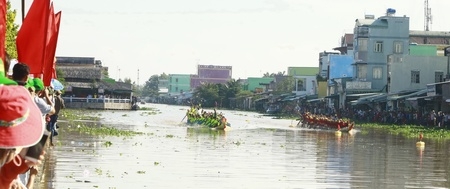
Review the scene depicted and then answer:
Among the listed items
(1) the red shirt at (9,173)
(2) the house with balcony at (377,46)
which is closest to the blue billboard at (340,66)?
(2) the house with balcony at (377,46)

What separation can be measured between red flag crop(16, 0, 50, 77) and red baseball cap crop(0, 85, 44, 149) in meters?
6.02

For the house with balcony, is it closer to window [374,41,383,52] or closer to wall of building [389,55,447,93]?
window [374,41,383,52]

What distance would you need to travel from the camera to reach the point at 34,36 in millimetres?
11070

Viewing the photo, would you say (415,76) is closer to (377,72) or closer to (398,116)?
(377,72)

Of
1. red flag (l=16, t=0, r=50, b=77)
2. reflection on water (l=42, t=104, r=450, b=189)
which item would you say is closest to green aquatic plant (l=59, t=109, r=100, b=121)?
reflection on water (l=42, t=104, r=450, b=189)

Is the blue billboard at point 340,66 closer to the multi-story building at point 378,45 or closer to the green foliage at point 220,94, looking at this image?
the multi-story building at point 378,45

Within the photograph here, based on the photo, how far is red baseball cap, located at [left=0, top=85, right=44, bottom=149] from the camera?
488 cm

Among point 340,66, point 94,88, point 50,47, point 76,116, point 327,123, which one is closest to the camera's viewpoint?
point 50,47

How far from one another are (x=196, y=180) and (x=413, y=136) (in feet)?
91.4

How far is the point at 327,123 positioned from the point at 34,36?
43454mm

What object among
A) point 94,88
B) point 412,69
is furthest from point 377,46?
point 94,88

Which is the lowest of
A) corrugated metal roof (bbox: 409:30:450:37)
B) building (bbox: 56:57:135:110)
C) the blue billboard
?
building (bbox: 56:57:135:110)

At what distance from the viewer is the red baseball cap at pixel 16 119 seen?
4879 mm

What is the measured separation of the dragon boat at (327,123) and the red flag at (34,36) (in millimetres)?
38224
